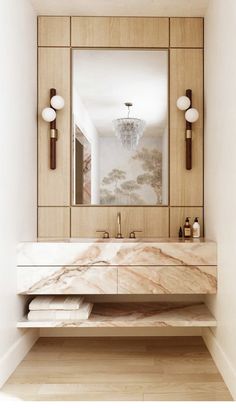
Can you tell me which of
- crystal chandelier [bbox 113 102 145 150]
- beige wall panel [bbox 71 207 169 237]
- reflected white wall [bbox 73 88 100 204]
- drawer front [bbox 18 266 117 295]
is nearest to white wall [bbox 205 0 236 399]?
beige wall panel [bbox 71 207 169 237]

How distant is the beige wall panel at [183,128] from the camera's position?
3.33 meters

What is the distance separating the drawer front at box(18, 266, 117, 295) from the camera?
9.04 feet

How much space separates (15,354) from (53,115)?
1710 millimetres

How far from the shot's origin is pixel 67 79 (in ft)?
11.0

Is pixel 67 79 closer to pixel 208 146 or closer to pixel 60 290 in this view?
pixel 208 146

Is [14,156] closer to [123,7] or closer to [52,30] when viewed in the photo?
[52,30]

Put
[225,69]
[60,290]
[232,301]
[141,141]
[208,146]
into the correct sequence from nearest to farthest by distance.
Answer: [232,301] < [225,69] < [60,290] < [208,146] < [141,141]

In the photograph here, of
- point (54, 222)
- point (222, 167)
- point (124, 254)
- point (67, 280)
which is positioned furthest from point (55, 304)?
point (222, 167)

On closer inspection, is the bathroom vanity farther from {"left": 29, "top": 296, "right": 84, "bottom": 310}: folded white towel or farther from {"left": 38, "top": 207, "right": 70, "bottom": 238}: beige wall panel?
{"left": 38, "top": 207, "right": 70, "bottom": 238}: beige wall panel

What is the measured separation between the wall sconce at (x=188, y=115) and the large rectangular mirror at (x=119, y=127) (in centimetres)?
15

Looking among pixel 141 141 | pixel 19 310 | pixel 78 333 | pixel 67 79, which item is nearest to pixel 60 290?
pixel 19 310

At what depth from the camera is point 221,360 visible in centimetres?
256

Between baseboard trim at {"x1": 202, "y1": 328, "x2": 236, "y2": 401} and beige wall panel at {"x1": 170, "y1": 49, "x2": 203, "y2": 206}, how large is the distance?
3.29 ft

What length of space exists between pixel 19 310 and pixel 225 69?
6.53 ft
